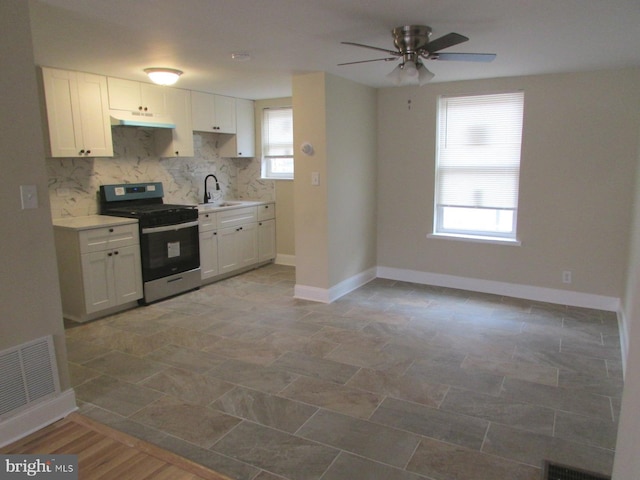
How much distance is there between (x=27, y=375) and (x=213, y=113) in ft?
13.3

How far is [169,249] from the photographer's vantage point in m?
4.84

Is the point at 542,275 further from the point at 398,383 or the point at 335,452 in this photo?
the point at 335,452

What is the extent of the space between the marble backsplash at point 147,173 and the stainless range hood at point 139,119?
343 millimetres

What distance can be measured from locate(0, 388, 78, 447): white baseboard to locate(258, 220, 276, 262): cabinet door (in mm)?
3670

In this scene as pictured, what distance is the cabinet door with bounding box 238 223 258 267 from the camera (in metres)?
5.86

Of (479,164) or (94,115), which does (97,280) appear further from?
(479,164)

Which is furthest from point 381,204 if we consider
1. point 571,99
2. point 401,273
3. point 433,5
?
point 433,5

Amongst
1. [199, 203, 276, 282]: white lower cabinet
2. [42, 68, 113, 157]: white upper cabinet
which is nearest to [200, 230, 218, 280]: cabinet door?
[199, 203, 276, 282]: white lower cabinet

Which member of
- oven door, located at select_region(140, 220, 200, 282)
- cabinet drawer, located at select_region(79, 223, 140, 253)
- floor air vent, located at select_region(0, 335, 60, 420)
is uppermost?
cabinet drawer, located at select_region(79, 223, 140, 253)

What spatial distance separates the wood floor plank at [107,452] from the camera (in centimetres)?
217

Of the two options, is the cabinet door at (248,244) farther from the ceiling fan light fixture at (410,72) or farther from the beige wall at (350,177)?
the ceiling fan light fixture at (410,72)

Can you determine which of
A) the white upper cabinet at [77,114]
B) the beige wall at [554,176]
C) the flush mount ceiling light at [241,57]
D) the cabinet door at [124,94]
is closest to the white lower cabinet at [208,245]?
the white upper cabinet at [77,114]

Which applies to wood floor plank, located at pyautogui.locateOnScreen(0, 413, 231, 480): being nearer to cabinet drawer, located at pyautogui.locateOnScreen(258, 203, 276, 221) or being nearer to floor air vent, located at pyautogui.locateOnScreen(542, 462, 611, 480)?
floor air vent, located at pyautogui.locateOnScreen(542, 462, 611, 480)

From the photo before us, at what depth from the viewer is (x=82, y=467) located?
7.26 feet
